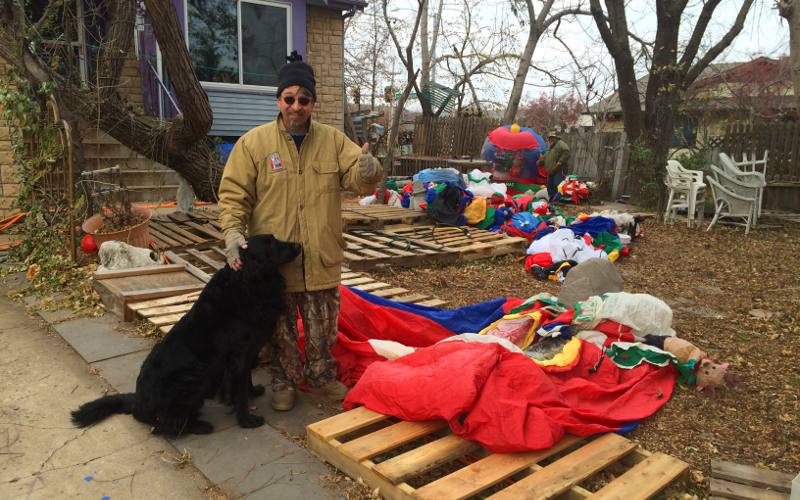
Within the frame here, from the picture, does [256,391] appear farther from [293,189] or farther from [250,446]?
[293,189]

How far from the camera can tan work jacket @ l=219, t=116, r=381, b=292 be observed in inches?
120

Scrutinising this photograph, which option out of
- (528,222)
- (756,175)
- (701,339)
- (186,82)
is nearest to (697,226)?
(756,175)

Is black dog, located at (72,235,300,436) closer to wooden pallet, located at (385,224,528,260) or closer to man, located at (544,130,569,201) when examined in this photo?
wooden pallet, located at (385,224,528,260)

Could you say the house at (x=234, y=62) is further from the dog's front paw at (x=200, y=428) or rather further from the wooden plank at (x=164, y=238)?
the dog's front paw at (x=200, y=428)

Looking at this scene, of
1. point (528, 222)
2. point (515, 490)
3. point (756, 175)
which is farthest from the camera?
point (756, 175)

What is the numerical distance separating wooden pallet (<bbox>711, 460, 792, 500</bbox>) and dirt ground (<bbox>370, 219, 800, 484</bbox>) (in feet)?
0.33

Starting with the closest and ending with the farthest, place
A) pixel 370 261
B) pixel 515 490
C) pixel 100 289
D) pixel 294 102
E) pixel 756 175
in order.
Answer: pixel 515 490, pixel 294 102, pixel 100 289, pixel 370 261, pixel 756 175

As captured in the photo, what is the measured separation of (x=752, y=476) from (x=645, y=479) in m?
0.54

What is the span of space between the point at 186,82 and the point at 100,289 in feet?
9.56

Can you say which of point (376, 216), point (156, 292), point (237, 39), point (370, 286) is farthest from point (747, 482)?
point (237, 39)

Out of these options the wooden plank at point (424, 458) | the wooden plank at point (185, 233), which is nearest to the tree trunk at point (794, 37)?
the wooden plank at point (424, 458)

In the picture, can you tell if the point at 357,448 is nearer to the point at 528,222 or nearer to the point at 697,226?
the point at 528,222

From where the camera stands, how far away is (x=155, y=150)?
7797 millimetres

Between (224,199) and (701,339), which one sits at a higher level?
(224,199)
